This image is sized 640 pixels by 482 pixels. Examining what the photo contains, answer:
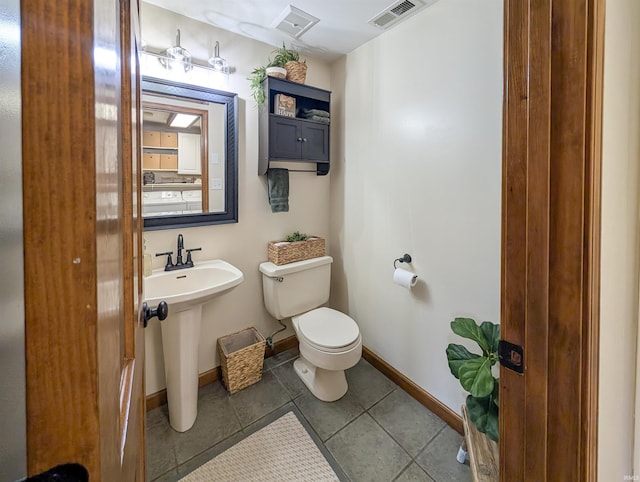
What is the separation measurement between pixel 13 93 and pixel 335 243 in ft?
7.44

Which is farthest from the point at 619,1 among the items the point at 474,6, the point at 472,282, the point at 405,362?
the point at 405,362

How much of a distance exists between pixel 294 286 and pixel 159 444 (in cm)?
114

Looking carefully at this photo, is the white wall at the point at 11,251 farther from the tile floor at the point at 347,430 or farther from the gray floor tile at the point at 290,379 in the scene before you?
the gray floor tile at the point at 290,379

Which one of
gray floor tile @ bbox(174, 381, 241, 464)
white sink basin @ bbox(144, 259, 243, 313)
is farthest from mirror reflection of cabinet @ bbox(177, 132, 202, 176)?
gray floor tile @ bbox(174, 381, 241, 464)

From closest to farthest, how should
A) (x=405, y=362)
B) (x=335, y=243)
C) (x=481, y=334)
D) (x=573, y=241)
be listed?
1. (x=573, y=241)
2. (x=481, y=334)
3. (x=405, y=362)
4. (x=335, y=243)

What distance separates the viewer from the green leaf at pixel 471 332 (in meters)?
1.26

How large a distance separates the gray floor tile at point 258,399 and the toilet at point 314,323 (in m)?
0.19

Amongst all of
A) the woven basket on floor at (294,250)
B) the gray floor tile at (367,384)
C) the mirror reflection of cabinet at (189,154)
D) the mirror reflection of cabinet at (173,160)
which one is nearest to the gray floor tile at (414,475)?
the gray floor tile at (367,384)

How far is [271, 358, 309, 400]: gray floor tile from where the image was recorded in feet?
6.32

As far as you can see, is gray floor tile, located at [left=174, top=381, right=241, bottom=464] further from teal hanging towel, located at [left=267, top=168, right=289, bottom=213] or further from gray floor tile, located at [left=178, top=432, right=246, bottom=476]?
teal hanging towel, located at [left=267, top=168, right=289, bottom=213]

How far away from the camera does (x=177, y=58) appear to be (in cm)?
165

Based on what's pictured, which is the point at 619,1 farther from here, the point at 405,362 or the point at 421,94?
the point at 405,362

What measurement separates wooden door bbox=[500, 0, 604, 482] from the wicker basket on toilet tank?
1547mm

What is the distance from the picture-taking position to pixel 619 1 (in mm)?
693
